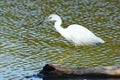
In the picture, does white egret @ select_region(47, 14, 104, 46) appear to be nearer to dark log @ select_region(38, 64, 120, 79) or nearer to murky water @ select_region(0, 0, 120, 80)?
murky water @ select_region(0, 0, 120, 80)

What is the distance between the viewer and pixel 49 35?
15.2 metres

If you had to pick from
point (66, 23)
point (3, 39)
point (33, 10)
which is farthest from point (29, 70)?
point (33, 10)

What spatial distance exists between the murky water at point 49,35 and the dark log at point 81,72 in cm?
70

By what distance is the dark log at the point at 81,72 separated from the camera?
10398 millimetres

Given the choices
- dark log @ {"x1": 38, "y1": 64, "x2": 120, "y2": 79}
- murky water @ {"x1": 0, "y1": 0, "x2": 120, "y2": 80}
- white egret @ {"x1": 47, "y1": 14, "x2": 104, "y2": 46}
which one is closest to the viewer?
dark log @ {"x1": 38, "y1": 64, "x2": 120, "y2": 79}

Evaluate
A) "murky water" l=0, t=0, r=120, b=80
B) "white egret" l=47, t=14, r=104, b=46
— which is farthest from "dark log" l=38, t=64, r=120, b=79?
"white egret" l=47, t=14, r=104, b=46

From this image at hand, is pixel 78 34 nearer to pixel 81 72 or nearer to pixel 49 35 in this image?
pixel 49 35

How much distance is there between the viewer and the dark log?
10.4 meters

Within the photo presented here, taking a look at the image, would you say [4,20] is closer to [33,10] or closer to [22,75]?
[33,10]

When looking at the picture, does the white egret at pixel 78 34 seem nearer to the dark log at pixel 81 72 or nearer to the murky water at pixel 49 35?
the murky water at pixel 49 35

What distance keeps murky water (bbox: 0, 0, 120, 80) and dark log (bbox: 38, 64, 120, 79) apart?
2.30 feet

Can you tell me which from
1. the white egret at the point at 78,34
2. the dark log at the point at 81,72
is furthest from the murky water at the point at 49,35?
the dark log at the point at 81,72

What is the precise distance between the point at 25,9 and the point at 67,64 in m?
7.54

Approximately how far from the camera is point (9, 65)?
39.7 feet
